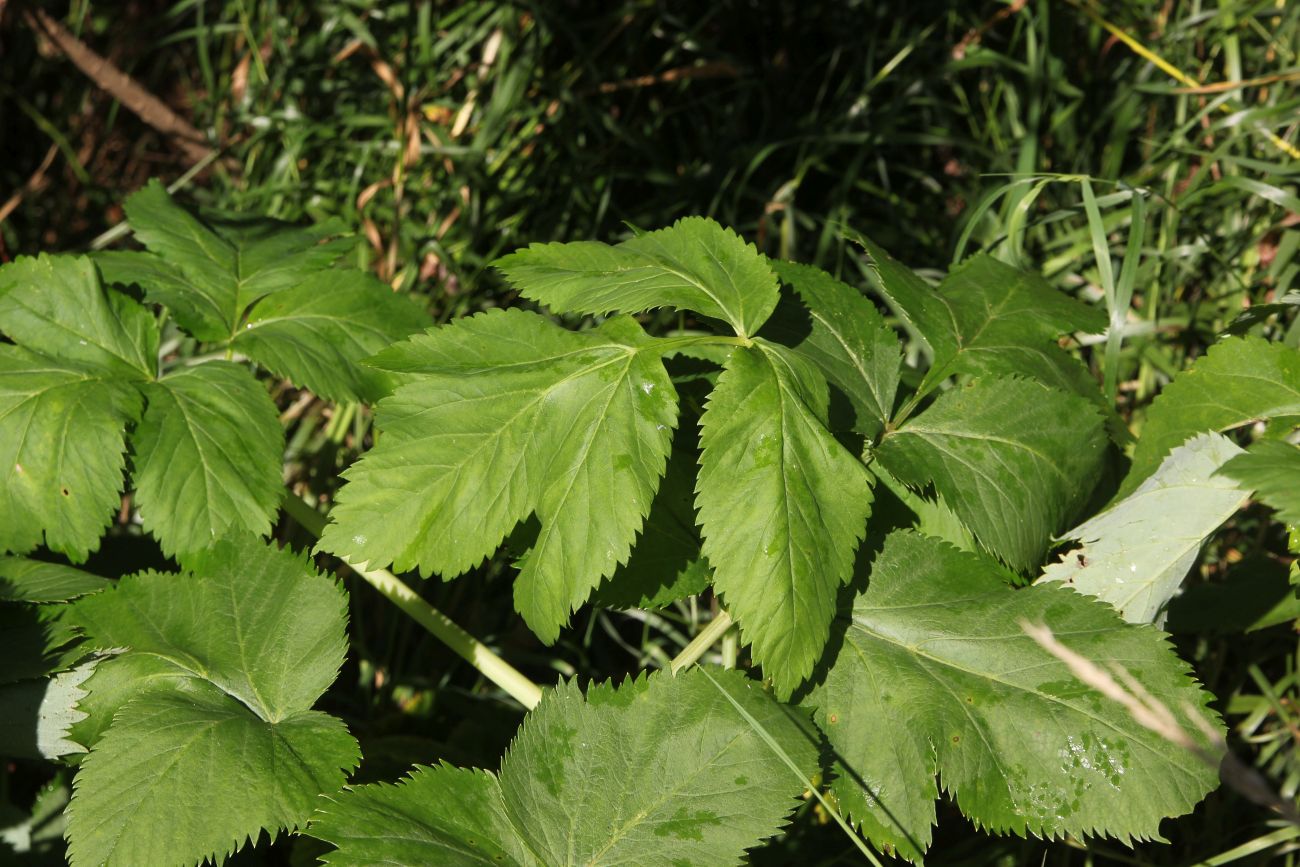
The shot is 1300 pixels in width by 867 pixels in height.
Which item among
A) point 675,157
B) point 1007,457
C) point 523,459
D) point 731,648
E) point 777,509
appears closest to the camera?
point 777,509

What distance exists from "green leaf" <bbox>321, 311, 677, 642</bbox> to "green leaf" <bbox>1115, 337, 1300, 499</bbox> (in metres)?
0.79

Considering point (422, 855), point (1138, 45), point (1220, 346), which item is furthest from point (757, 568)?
point (1138, 45)

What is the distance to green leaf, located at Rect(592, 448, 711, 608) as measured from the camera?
65.2 inches

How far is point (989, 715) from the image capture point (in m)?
1.54

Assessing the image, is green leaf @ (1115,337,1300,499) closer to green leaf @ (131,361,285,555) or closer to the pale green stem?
the pale green stem

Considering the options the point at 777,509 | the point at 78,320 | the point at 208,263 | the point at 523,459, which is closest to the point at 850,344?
the point at 777,509

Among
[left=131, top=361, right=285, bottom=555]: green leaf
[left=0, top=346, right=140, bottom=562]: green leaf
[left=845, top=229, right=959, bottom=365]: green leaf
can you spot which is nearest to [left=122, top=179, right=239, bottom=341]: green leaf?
[left=131, top=361, right=285, bottom=555]: green leaf

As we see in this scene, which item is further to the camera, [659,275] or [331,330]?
[331,330]

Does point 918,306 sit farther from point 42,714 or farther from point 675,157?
point 675,157

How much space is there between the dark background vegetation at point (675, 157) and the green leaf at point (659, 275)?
641mm

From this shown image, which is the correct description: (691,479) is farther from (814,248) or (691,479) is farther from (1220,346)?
(814,248)

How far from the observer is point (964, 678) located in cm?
158

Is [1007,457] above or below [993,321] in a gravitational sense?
below

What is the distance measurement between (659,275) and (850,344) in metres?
0.33
